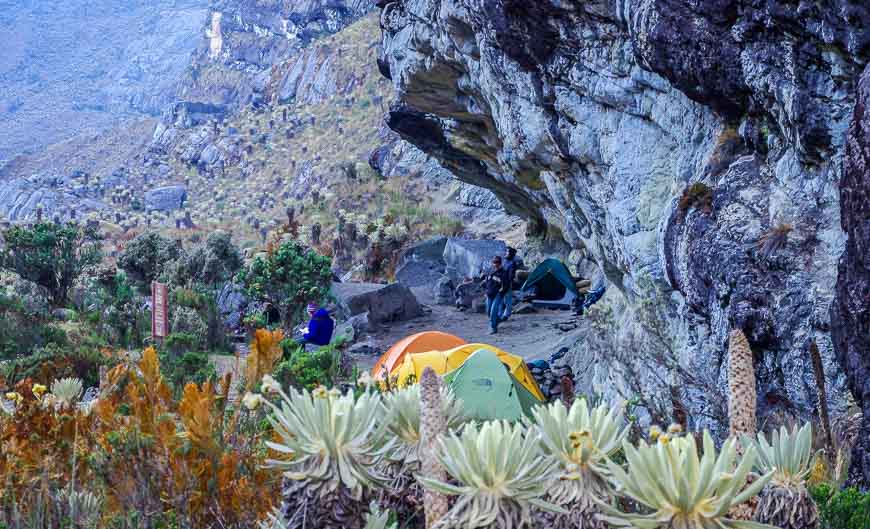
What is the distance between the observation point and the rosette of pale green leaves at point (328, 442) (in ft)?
9.30

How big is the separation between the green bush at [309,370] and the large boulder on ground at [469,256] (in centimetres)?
1166

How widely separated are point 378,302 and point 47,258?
6.99 metres

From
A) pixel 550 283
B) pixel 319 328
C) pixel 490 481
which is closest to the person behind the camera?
pixel 490 481

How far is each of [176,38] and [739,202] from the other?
11693cm

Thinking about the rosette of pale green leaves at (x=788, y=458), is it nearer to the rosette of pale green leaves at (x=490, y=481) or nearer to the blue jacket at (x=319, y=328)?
the rosette of pale green leaves at (x=490, y=481)

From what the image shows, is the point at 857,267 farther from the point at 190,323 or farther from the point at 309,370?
the point at 190,323

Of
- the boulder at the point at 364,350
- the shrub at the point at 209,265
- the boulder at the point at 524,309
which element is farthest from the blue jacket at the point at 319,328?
the shrub at the point at 209,265

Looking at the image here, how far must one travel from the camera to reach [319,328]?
47.5 feet

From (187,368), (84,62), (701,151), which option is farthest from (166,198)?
(84,62)

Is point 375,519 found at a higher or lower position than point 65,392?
higher

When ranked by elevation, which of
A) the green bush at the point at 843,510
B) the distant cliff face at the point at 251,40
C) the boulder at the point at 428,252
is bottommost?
the boulder at the point at 428,252

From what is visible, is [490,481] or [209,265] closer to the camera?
[490,481]

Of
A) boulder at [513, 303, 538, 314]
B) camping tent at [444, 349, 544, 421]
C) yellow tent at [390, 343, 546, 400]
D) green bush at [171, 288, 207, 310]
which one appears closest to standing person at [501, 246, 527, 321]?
boulder at [513, 303, 538, 314]

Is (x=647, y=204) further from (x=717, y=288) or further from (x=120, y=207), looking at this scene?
(x=120, y=207)
